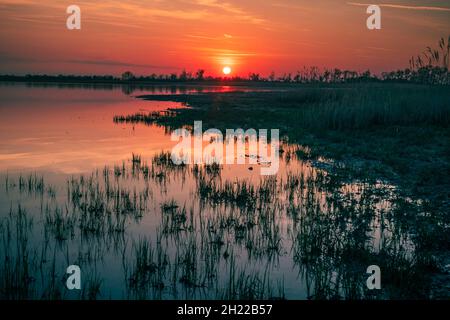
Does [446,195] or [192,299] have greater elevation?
[446,195]

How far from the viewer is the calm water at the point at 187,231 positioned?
6379 millimetres

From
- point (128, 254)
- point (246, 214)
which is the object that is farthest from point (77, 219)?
point (246, 214)

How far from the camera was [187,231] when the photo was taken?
28.5 ft

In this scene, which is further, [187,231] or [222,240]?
[187,231]

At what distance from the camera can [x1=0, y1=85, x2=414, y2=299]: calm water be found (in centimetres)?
638

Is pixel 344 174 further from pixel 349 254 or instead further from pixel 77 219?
pixel 77 219

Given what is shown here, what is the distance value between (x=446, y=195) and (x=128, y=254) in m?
8.82
